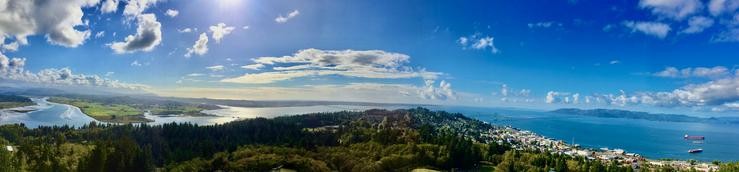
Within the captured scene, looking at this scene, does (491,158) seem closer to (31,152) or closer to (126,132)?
(31,152)

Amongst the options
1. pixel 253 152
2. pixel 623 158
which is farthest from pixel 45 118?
pixel 623 158

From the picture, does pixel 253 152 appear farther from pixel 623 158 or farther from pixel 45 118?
pixel 45 118

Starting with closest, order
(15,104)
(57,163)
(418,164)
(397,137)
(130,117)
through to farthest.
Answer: (57,163) < (418,164) < (397,137) < (130,117) < (15,104)

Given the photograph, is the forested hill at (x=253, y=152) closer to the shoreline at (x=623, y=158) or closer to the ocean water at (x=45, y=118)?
the shoreline at (x=623, y=158)

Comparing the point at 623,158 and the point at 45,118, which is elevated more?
the point at 45,118

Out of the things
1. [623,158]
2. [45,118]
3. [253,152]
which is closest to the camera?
[253,152]

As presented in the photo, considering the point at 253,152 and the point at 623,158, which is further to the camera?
the point at 623,158

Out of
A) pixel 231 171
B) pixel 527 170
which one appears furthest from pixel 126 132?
pixel 527 170

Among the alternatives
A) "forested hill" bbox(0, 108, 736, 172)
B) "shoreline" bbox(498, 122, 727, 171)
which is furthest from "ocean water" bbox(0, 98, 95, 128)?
"shoreline" bbox(498, 122, 727, 171)
